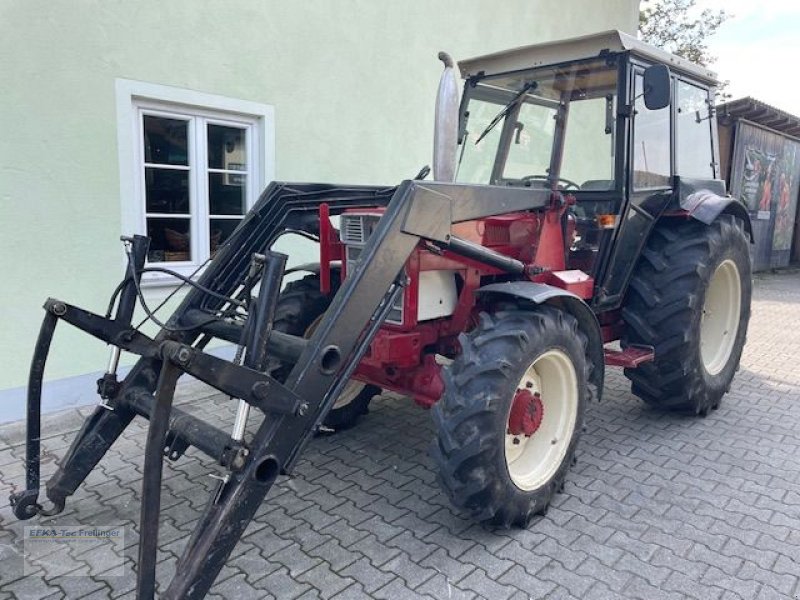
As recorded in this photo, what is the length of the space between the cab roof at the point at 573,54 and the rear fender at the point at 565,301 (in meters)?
1.52

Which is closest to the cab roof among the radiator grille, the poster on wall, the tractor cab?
the tractor cab

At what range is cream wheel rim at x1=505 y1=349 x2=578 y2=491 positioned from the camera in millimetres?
3141

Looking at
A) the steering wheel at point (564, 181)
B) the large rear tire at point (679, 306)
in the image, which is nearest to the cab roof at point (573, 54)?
A: the steering wheel at point (564, 181)

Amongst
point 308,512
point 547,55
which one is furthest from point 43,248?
point 547,55

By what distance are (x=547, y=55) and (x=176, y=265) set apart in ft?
10.2

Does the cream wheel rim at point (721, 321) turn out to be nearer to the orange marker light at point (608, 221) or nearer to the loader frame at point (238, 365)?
the orange marker light at point (608, 221)

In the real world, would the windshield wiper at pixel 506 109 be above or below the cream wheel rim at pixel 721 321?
above

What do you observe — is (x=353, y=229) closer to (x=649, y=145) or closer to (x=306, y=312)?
(x=306, y=312)

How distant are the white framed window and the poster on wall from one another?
9923 mm

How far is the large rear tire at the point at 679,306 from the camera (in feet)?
13.1

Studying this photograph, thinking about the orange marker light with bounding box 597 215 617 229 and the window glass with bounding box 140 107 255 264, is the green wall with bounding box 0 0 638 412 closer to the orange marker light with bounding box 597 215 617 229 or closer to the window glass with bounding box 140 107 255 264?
the window glass with bounding box 140 107 255 264

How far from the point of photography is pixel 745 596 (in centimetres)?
254

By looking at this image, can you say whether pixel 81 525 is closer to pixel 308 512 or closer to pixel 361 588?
pixel 308 512

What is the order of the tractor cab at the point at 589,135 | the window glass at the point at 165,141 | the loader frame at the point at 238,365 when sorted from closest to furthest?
1. the loader frame at the point at 238,365
2. the tractor cab at the point at 589,135
3. the window glass at the point at 165,141
